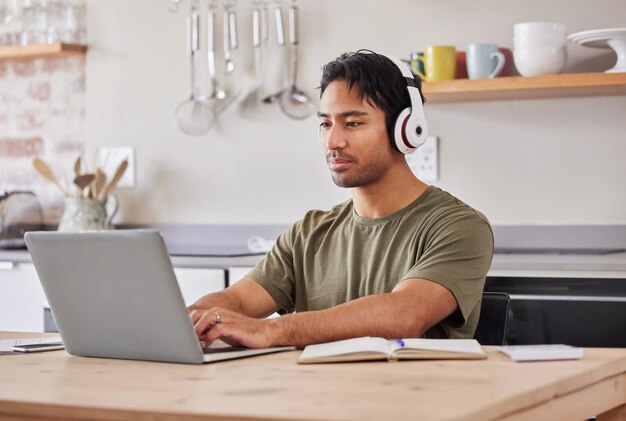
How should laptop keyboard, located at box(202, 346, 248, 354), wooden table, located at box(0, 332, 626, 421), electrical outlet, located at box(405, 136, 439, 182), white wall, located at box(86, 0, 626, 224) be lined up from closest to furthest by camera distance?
wooden table, located at box(0, 332, 626, 421) → laptop keyboard, located at box(202, 346, 248, 354) → white wall, located at box(86, 0, 626, 224) → electrical outlet, located at box(405, 136, 439, 182)

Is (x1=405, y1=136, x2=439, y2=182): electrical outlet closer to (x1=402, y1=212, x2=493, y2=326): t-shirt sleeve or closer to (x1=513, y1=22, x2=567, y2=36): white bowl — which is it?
(x1=513, y1=22, x2=567, y2=36): white bowl

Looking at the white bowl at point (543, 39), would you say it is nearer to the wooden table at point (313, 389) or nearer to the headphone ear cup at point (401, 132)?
the headphone ear cup at point (401, 132)

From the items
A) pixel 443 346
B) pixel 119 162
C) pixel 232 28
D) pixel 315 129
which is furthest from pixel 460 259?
pixel 119 162

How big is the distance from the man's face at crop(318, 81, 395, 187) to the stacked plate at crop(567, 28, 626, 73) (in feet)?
3.70

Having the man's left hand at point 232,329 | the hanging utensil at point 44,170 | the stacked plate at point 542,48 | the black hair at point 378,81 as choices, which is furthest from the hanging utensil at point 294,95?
the man's left hand at point 232,329

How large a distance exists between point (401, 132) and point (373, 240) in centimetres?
23

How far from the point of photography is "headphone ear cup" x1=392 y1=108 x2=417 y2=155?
220 cm

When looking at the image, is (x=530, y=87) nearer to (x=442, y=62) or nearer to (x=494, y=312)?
(x=442, y=62)

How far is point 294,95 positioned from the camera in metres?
Result: 3.69

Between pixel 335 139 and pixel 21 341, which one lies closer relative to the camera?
pixel 21 341

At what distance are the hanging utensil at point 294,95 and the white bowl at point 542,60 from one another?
32.2 inches

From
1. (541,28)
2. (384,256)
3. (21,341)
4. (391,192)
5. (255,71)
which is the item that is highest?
(541,28)

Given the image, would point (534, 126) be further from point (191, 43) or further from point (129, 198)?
point (129, 198)

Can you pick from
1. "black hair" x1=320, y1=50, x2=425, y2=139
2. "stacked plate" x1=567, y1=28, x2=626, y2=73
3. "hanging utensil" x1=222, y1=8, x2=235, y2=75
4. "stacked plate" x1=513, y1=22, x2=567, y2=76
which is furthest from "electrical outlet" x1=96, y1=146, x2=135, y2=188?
"black hair" x1=320, y1=50, x2=425, y2=139
